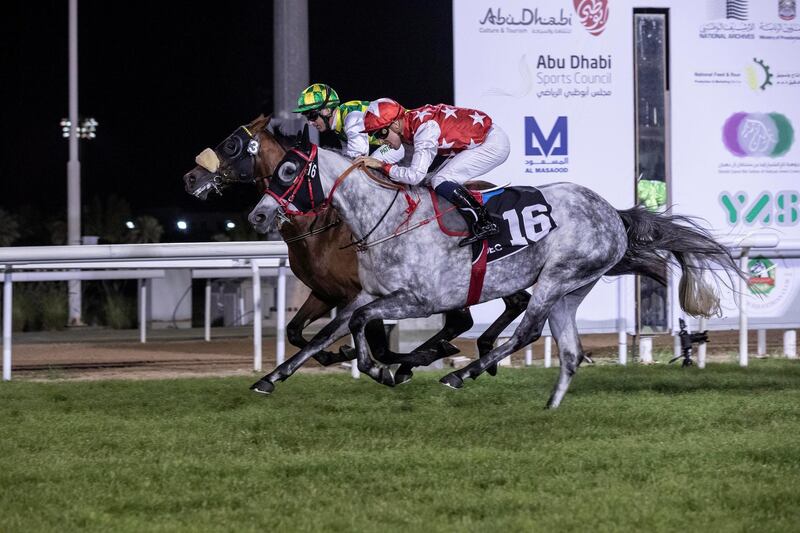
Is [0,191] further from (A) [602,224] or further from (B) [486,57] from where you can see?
(A) [602,224]

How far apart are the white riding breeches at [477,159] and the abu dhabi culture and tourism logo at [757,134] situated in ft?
9.69

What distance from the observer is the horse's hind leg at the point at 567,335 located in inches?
233

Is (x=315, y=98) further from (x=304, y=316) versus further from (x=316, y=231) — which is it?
(x=304, y=316)

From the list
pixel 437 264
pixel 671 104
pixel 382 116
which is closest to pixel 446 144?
pixel 382 116

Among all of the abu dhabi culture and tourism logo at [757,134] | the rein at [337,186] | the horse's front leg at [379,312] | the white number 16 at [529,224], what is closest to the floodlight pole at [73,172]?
the abu dhabi culture and tourism logo at [757,134]

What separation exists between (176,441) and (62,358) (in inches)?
191

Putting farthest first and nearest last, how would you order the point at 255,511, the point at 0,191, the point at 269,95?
the point at 0,191, the point at 269,95, the point at 255,511

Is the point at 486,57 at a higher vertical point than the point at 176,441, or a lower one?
higher

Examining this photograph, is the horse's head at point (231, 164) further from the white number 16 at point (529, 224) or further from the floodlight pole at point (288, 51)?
the floodlight pole at point (288, 51)

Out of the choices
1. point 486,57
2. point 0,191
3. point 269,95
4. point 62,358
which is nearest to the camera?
point 486,57

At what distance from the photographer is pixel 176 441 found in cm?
477

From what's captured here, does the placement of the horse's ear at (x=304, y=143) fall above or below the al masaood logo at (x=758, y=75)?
below

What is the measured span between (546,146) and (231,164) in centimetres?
274

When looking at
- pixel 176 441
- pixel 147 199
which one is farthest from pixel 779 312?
pixel 147 199
